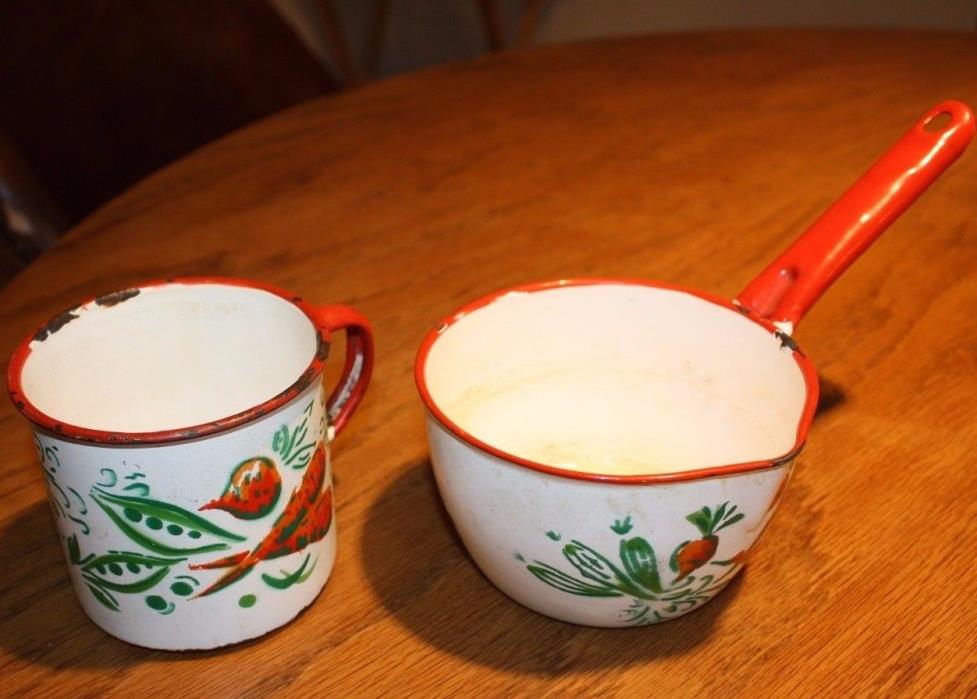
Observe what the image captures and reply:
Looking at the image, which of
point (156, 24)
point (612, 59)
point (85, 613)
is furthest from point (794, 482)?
point (156, 24)

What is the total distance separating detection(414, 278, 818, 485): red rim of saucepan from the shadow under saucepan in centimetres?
8

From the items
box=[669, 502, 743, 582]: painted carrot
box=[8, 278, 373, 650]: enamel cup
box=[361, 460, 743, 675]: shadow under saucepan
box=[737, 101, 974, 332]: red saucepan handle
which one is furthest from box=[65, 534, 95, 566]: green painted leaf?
box=[737, 101, 974, 332]: red saucepan handle

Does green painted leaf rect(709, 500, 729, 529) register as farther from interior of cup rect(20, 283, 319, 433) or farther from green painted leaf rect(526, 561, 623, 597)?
interior of cup rect(20, 283, 319, 433)

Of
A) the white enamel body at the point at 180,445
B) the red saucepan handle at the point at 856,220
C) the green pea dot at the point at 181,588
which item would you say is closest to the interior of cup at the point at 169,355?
the white enamel body at the point at 180,445

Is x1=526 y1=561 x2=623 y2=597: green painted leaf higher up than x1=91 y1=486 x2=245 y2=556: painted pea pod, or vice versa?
x1=91 y1=486 x2=245 y2=556: painted pea pod

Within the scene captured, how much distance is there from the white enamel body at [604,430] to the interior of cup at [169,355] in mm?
86

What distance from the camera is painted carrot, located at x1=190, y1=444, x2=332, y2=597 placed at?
439mm

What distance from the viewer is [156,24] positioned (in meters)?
1.16

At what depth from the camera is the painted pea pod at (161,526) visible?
1.36ft

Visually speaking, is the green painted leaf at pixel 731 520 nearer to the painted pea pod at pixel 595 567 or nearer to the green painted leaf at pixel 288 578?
the painted pea pod at pixel 595 567

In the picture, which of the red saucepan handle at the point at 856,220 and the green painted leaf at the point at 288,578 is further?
the red saucepan handle at the point at 856,220

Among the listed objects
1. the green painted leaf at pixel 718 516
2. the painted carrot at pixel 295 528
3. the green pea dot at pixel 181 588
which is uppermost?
the green painted leaf at pixel 718 516

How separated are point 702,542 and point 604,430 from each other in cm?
19

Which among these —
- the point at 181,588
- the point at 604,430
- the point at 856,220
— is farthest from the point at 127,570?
the point at 856,220
